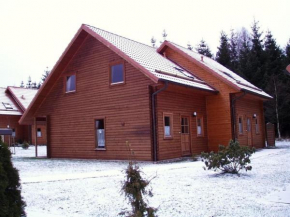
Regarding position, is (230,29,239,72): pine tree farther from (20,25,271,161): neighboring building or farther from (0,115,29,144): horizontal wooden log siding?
(0,115,29,144): horizontal wooden log siding

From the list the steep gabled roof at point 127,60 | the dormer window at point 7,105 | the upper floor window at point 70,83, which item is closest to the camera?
the steep gabled roof at point 127,60

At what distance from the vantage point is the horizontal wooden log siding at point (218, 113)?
1695 cm

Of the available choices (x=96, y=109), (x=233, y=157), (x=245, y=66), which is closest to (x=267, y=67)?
(x=245, y=66)

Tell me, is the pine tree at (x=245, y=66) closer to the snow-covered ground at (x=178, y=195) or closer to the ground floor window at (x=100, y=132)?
the ground floor window at (x=100, y=132)

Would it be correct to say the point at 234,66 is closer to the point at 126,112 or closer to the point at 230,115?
the point at 230,115

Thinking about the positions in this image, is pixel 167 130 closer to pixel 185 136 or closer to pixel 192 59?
pixel 185 136

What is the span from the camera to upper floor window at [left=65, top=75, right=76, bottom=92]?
17516mm

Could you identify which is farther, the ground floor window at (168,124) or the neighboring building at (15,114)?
the neighboring building at (15,114)

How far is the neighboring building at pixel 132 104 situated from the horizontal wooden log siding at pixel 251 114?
0.08 m

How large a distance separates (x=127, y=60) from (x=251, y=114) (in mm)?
10066

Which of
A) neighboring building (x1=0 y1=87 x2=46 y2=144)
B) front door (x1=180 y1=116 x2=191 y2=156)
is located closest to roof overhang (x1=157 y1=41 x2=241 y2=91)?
front door (x1=180 y1=116 x2=191 y2=156)

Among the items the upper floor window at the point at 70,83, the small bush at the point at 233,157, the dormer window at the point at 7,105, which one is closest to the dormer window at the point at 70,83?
the upper floor window at the point at 70,83

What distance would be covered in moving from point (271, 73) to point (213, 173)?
104ft

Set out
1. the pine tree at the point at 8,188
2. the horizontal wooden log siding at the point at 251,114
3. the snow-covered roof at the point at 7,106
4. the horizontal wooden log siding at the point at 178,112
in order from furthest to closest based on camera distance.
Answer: the snow-covered roof at the point at 7,106 → the horizontal wooden log siding at the point at 251,114 → the horizontal wooden log siding at the point at 178,112 → the pine tree at the point at 8,188
